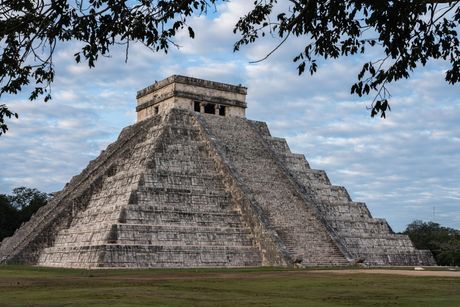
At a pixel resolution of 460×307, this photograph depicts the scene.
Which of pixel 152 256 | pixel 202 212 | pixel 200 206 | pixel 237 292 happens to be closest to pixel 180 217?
pixel 202 212

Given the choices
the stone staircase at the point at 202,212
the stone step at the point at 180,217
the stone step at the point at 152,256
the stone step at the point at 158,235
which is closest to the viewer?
the stone step at the point at 152,256

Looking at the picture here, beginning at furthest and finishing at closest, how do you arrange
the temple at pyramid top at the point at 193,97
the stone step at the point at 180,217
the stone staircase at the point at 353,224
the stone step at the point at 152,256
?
the temple at pyramid top at the point at 193,97 → the stone staircase at the point at 353,224 → the stone step at the point at 180,217 → the stone step at the point at 152,256

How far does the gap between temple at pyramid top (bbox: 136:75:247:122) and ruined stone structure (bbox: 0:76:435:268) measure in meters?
0.06

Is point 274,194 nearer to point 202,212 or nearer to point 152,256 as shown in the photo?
point 202,212

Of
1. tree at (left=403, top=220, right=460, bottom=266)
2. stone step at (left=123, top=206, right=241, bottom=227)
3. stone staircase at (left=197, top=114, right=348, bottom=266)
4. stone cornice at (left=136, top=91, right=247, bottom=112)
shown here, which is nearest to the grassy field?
stone step at (left=123, top=206, right=241, bottom=227)

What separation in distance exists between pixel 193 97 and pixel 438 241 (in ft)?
75.6

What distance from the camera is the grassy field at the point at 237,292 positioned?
10.8 meters

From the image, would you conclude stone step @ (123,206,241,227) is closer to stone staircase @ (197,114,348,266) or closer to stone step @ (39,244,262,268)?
stone step @ (39,244,262,268)

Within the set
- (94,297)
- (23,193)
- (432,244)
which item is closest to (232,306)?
(94,297)

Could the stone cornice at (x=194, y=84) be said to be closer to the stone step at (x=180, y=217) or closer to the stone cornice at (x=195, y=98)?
the stone cornice at (x=195, y=98)

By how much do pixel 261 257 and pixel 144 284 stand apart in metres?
10.3

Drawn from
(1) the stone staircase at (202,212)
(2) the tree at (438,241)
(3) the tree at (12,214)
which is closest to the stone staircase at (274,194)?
(1) the stone staircase at (202,212)

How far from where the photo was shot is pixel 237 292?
42.0 ft

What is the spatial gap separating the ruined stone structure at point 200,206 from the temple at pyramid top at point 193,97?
6 cm
